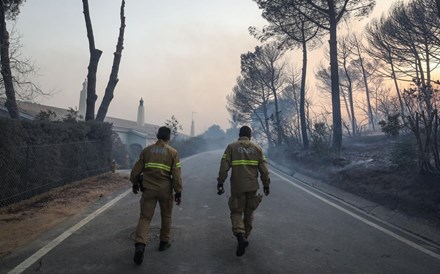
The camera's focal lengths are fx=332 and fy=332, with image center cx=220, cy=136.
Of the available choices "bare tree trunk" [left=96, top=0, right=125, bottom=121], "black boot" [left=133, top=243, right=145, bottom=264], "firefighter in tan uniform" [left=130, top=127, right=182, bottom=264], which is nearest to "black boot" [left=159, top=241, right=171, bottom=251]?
"firefighter in tan uniform" [left=130, top=127, right=182, bottom=264]

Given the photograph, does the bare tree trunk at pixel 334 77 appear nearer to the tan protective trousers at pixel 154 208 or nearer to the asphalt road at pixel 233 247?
the asphalt road at pixel 233 247

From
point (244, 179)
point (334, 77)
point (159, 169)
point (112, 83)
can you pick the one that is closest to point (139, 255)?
point (159, 169)

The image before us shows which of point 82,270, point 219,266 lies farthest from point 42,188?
point 219,266

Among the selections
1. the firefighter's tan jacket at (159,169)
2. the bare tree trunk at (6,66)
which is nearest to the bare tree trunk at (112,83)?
the bare tree trunk at (6,66)

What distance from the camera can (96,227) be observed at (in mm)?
5875

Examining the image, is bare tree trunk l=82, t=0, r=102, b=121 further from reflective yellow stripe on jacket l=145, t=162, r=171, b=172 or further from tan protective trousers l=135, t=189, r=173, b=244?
tan protective trousers l=135, t=189, r=173, b=244

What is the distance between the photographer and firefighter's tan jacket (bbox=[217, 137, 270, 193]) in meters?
5.15

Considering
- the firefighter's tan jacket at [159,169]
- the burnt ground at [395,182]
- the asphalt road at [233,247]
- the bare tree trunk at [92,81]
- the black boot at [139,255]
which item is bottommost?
the asphalt road at [233,247]

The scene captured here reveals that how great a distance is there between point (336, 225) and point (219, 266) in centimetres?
295

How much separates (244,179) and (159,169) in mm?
1311

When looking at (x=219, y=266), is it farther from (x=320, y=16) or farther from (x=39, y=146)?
(x=320, y=16)

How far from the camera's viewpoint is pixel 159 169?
4.83 metres

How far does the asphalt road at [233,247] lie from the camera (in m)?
4.11

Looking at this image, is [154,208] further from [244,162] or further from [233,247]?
[244,162]
